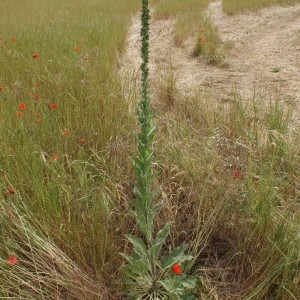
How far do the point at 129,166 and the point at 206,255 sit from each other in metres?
0.77

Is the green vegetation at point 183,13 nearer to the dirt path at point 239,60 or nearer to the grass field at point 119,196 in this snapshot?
the dirt path at point 239,60

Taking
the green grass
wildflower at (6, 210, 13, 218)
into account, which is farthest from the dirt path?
wildflower at (6, 210, 13, 218)

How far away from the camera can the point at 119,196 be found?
199 cm

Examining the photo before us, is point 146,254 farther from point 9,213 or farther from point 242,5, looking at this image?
point 242,5

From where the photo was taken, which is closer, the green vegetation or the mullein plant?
the mullein plant

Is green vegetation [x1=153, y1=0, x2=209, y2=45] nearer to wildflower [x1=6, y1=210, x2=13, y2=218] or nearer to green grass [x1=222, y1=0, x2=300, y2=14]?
green grass [x1=222, y1=0, x2=300, y2=14]

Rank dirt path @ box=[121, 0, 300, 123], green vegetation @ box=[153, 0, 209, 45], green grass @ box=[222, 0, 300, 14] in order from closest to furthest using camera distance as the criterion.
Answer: dirt path @ box=[121, 0, 300, 123], green vegetation @ box=[153, 0, 209, 45], green grass @ box=[222, 0, 300, 14]

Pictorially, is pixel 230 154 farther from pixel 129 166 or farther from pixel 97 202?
pixel 97 202

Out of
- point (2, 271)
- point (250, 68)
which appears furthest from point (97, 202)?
point (250, 68)

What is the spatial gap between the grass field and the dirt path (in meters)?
0.81

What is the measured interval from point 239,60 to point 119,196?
4.59m

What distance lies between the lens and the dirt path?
4.42 m

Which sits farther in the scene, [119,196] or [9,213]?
[119,196]

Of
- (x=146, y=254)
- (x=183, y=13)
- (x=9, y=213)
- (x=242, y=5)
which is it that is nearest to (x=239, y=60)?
(x=183, y=13)
